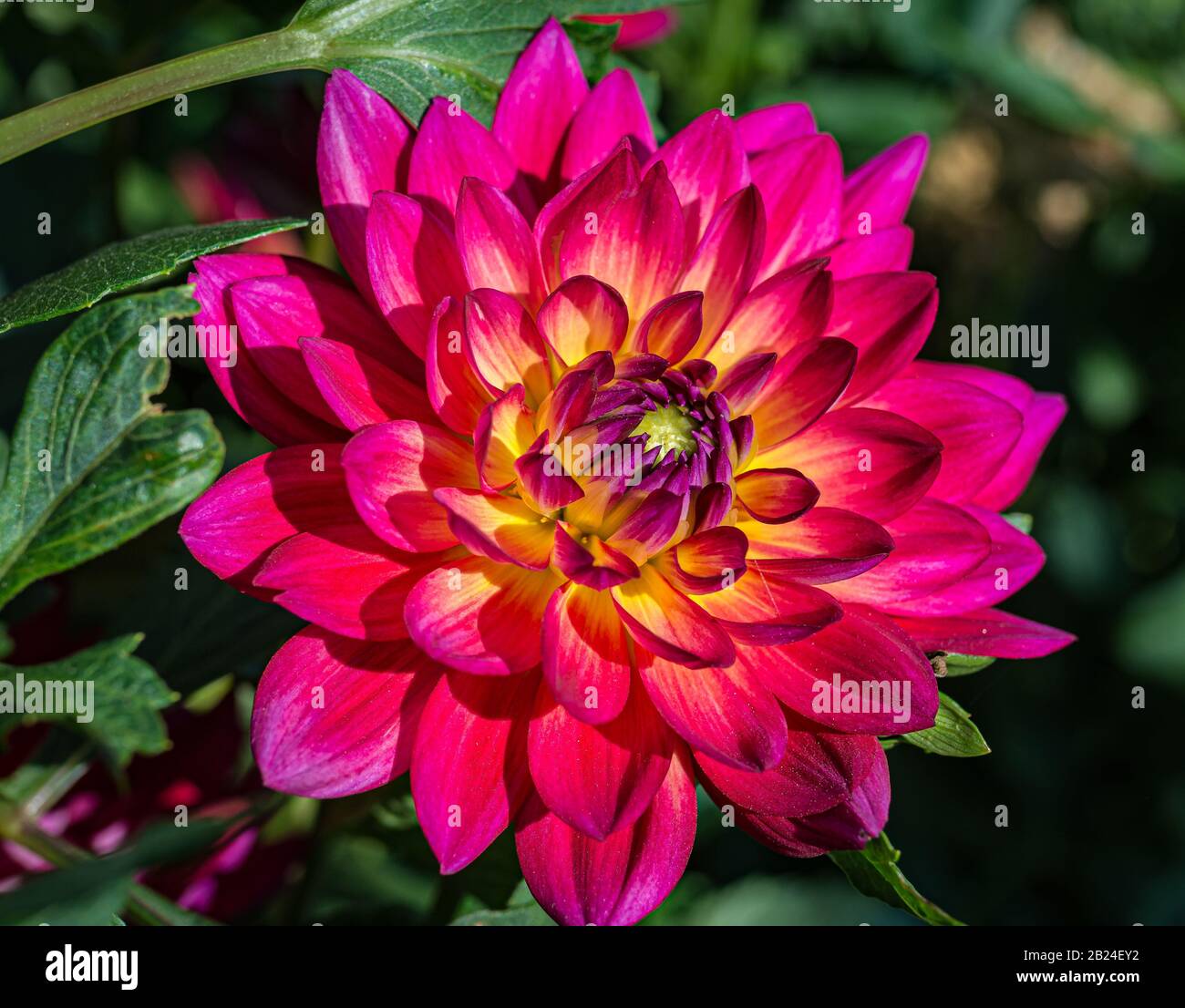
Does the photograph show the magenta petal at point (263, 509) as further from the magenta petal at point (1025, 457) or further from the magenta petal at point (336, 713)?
the magenta petal at point (1025, 457)

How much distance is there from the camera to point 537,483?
1049 millimetres

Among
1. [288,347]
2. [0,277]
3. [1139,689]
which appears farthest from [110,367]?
[1139,689]

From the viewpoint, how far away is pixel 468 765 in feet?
3.21

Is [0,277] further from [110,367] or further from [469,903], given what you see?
[469,903]

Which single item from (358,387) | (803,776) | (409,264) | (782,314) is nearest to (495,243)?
(409,264)

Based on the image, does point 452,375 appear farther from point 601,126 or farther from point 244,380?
point 601,126

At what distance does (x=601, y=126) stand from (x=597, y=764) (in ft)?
1.95

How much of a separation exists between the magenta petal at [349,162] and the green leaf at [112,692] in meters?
0.42

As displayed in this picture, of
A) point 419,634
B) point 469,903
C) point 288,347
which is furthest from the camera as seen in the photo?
point 469,903

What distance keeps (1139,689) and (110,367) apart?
191cm

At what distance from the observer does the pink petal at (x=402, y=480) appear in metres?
0.95

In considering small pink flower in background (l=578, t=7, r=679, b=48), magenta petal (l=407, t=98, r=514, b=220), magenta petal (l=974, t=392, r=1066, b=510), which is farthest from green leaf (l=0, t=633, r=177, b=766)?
small pink flower in background (l=578, t=7, r=679, b=48)

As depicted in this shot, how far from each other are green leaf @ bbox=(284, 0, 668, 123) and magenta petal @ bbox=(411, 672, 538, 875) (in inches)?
23.4

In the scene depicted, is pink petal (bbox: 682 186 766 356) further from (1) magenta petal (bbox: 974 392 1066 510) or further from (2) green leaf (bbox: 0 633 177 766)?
(2) green leaf (bbox: 0 633 177 766)
